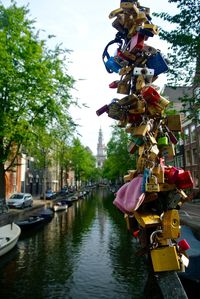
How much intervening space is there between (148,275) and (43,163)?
120 feet

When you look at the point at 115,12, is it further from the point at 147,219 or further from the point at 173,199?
the point at 147,219

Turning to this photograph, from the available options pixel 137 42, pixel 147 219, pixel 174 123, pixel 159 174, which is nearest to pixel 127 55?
pixel 137 42

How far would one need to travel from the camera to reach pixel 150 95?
9.92ft

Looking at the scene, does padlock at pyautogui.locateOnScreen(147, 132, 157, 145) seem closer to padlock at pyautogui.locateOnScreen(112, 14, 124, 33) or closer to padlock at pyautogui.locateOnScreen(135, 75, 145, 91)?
padlock at pyautogui.locateOnScreen(135, 75, 145, 91)

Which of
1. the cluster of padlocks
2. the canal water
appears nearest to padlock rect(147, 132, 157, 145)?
the cluster of padlocks

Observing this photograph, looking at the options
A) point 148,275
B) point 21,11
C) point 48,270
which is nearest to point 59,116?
point 21,11

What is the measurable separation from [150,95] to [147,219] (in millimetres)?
1252

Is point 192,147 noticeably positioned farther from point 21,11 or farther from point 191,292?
point 191,292

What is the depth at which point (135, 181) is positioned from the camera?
292 cm

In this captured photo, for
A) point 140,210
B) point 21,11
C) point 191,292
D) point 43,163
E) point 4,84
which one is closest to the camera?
point 140,210

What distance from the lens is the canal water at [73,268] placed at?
454 inches

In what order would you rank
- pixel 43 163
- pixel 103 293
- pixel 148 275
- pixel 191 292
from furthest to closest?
pixel 43 163, pixel 148 275, pixel 103 293, pixel 191 292

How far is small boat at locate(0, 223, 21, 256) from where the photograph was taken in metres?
15.5

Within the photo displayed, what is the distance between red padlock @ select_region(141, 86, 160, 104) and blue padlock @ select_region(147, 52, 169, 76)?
42 centimetres
